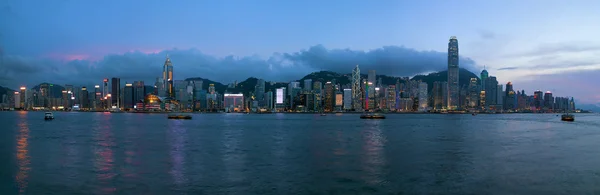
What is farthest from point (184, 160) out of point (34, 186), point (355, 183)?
point (355, 183)

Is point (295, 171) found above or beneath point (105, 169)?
beneath

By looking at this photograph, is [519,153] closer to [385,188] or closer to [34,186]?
[385,188]

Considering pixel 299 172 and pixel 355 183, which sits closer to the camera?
pixel 355 183

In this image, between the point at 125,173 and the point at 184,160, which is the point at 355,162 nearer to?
the point at 184,160

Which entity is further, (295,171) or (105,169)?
(105,169)

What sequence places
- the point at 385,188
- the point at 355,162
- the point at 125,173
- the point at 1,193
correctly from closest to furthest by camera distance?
1. the point at 1,193
2. the point at 385,188
3. the point at 125,173
4. the point at 355,162

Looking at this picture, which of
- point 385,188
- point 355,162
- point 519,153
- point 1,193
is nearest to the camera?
point 1,193

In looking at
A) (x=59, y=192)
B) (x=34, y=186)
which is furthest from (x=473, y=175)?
(x=34, y=186)

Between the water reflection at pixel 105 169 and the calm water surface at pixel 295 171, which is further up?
the water reflection at pixel 105 169

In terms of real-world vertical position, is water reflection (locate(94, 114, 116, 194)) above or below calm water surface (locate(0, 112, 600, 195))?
above
